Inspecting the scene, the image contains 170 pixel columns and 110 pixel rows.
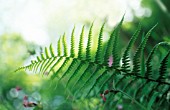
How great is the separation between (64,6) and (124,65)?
289 inches

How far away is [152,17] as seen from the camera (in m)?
4.30

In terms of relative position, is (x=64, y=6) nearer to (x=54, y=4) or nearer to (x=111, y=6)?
(x=54, y=4)

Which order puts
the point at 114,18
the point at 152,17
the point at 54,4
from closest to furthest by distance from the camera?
the point at 152,17, the point at 114,18, the point at 54,4

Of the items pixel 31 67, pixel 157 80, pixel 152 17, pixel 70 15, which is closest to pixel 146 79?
pixel 157 80

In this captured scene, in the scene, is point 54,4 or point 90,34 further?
point 54,4

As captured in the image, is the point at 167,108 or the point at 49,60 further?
the point at 167,108

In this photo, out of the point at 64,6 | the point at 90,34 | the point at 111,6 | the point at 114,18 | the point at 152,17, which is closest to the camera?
the point at 90,34

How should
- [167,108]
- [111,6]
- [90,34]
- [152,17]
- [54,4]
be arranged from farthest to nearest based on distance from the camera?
[54,4] → [111,6] → [152,17] → [167,108] → [90,34]

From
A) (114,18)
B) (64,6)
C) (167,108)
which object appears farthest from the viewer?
(64,6)

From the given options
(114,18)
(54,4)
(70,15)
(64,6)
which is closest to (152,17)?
(114,18)

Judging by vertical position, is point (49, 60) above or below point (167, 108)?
above

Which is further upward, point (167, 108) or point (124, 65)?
point (124, 65)

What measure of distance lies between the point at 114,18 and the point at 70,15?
7.35ft

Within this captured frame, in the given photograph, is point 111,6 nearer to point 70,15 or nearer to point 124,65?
point 70,15
